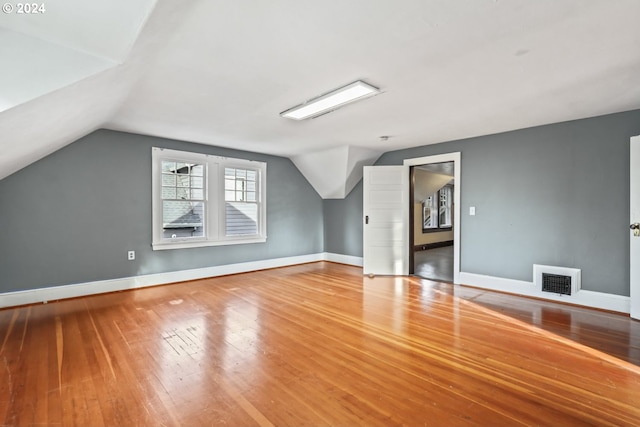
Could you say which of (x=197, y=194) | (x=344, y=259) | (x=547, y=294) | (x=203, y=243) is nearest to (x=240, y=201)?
(x=197, y=194)

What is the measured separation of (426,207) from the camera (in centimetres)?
891

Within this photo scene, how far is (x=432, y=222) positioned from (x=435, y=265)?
3240mm

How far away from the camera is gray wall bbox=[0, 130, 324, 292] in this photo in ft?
11.7

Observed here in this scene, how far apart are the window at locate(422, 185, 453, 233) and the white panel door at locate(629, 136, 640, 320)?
17.5ft

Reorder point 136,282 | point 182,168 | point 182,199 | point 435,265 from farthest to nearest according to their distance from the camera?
point 435,265, point 182,168, point 182,199, point 136,282

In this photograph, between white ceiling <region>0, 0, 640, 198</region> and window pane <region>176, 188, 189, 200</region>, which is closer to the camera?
white ceiling <region>0, 0, 640, 198</region>

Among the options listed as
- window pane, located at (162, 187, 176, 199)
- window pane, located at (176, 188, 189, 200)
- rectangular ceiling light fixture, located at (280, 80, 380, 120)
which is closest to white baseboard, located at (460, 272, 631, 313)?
rectangular ceiling light fixture, located at (280, 80, 380, 120)

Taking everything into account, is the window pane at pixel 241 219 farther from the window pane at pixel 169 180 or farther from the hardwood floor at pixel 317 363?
the hardwood floor at pixel 317 363

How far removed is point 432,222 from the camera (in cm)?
918

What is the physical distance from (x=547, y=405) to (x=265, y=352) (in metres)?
1.92

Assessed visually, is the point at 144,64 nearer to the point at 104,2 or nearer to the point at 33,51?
the point at 33,51

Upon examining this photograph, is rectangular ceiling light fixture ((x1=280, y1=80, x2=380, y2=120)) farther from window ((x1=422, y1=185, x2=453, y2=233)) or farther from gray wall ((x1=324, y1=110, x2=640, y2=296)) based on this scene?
window ((x1=422, y1=185, x2=453, y2=233))

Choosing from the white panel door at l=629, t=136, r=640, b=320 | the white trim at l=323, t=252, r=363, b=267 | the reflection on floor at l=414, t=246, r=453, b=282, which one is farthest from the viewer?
the white trim at l=323, t=252, r=363, b=267

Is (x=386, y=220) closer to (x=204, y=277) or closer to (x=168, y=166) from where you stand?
(x=204, y=277)
